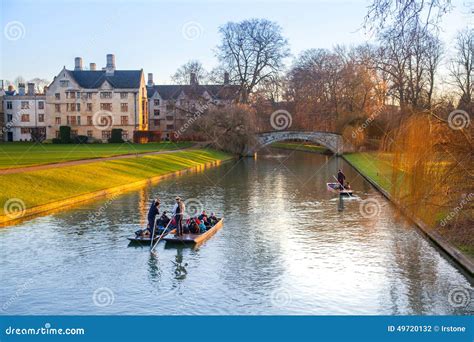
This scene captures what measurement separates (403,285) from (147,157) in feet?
138

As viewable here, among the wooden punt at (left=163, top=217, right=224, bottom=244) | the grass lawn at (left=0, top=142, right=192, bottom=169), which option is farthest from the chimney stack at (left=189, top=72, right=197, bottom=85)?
the wooden punt at (left=163, top=217, right=224, bottom=244)

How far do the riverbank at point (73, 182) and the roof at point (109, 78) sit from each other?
39.3 metres

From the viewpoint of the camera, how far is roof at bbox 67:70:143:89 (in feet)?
303

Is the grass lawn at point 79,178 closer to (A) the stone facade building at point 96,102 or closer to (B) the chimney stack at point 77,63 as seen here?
(A) the stone facade building at point 96,102

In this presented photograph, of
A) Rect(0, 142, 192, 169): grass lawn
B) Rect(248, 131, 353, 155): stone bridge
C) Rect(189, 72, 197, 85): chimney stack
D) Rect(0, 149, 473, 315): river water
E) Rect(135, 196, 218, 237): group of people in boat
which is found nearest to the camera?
Rect(0, 149, 473, 315): river water

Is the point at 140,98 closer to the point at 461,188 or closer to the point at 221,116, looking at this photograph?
the point at 221,116

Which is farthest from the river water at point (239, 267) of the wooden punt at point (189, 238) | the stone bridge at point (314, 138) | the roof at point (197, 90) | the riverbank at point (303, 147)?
the riverbank at point (303, 147)

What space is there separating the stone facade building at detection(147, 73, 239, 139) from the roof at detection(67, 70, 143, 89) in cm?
709

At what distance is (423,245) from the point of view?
21062 mm

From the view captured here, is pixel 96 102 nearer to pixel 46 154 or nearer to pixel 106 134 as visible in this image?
pixel 106 134

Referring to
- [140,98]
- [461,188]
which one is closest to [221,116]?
[140,98]

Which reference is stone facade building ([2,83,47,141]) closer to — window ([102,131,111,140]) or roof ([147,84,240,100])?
window ([102,131,111,140])

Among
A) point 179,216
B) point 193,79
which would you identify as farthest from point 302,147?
point 179,216

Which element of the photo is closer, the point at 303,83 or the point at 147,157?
the point at 147,157
